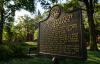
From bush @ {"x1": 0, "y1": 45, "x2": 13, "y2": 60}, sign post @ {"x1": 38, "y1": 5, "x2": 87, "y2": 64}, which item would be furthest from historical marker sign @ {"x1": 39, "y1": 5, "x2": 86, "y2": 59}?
bush @ {"x1": 0, "y1": 45, "x2": 13, "y2": 60}

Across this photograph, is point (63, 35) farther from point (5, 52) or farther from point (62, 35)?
point (5, 52)

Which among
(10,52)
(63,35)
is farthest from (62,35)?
(10,52)

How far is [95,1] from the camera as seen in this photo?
987 inches

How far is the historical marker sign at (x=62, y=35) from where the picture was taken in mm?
6246

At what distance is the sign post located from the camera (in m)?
6.23

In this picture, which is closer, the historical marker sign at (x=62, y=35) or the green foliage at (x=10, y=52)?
the historical marker sign at (x=62, y=35)

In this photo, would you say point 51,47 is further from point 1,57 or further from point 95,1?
point 95,1

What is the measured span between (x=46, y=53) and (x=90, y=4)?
16.9 metres

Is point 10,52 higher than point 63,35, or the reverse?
point 63,35

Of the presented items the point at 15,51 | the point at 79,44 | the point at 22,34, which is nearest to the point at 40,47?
the point at 79,44

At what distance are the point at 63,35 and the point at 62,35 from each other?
3.0 inches

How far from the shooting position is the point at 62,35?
23.0ft

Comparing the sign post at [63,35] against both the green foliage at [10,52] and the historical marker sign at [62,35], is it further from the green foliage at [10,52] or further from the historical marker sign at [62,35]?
the green foliage at [10,52]

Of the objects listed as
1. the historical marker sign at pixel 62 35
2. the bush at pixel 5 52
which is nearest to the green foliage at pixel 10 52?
the bush at pixel 5 52
